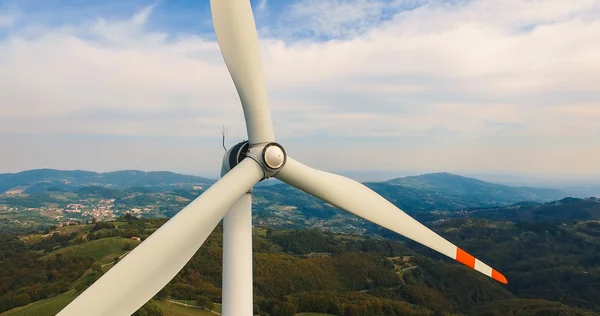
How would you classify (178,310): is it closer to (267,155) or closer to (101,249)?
(101,249)

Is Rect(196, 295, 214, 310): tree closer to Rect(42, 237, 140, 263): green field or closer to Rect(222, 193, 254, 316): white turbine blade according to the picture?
Rect(42, 237, 140, 263): green field

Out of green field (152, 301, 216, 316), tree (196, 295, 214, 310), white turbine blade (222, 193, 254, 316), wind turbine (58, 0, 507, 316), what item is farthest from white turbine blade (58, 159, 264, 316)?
tree (196, 295, 214, 310)

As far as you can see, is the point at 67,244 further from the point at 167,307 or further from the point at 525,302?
the point at 525,302

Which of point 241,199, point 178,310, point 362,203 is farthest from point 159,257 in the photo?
point 178,310

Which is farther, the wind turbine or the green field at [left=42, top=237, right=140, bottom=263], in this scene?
the green field at [left=42, top=237, right=140, bottom=263]

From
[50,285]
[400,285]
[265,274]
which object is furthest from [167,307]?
[400,285]

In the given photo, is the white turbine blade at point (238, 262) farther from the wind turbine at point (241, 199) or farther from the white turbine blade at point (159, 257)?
the white turbine blade at point (159, 257)

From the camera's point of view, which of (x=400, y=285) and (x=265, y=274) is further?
(x=400, y=285)
